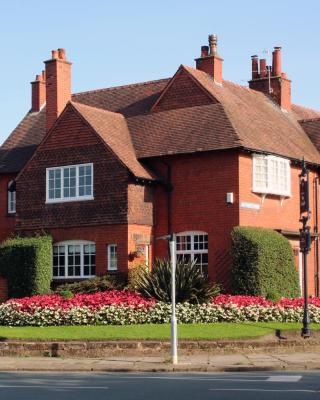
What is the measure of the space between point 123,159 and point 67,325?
328 inches

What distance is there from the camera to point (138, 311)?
25.5 meters

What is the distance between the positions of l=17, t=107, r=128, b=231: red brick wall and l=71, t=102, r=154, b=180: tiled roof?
0.27 metres

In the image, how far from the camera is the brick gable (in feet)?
110

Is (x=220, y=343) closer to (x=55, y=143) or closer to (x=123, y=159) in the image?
(x=123, y=159)

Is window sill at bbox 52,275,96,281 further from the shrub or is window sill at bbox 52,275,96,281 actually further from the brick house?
the shrub

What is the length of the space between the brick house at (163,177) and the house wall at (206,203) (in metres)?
0.04

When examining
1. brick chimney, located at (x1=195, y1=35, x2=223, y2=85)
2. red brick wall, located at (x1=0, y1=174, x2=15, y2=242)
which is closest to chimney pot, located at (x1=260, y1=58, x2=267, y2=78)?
brick chimney, located at (x1=195, y1=35, x2=223, y2=85)

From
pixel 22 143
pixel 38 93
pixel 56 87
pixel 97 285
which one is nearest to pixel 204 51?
pixel 56 87

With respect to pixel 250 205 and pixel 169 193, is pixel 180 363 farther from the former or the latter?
pixel 169 193

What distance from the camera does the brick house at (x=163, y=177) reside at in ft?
102

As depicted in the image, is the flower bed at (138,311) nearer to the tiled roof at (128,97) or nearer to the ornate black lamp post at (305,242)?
the ornate black lamp post at (305,242)

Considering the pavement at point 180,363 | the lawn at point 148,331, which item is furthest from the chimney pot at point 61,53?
the pavement at point 180,363

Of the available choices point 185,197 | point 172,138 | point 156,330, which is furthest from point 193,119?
point 156,330

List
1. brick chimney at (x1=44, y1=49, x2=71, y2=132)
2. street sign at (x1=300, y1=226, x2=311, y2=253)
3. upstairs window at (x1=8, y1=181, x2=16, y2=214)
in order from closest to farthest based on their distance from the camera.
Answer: street sign at (x1=300, y1=226, x2=311, y2=253), brick chimney at (x1=44, y1=49, x2=71, y2=132), upstairs window at (x1=8, y1=181, x2=16, y2=214)
